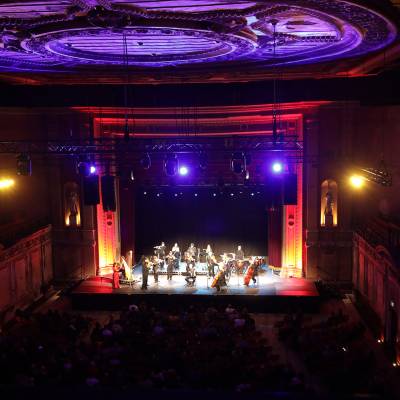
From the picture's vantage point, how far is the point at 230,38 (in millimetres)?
10469

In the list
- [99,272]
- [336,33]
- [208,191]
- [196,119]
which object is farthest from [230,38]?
[99,272]

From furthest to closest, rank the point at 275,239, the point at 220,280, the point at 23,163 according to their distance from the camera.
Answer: the point at 275,239 < the point at 220,280 < the point at 23,163

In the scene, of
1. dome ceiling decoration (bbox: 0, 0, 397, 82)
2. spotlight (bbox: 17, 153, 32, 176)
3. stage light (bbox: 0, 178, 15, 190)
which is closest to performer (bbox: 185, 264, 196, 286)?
spotlight (bbox: 17, 153, 32, 176)

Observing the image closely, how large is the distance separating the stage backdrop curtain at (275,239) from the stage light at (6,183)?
8.68m

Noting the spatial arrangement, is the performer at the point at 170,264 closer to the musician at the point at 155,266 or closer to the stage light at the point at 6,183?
the musician at the point at 155,266

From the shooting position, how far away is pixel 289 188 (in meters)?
14.0

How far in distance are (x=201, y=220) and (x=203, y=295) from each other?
4445mm

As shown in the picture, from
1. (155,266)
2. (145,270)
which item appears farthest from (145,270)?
(155,266)

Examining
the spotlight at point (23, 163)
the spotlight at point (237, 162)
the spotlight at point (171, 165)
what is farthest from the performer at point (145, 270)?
the spotlight at point (23, 163)

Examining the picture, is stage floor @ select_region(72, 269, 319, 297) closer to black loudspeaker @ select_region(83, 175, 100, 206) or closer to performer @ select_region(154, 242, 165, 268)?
performer @ select_region(154, 242, 165, 268)

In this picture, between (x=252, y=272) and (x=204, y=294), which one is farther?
(x=252, y=272)

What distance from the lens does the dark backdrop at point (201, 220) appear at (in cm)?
1941

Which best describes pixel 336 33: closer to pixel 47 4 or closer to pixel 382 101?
pixel 382 101

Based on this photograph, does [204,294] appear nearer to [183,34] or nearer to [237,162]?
[237,162]
